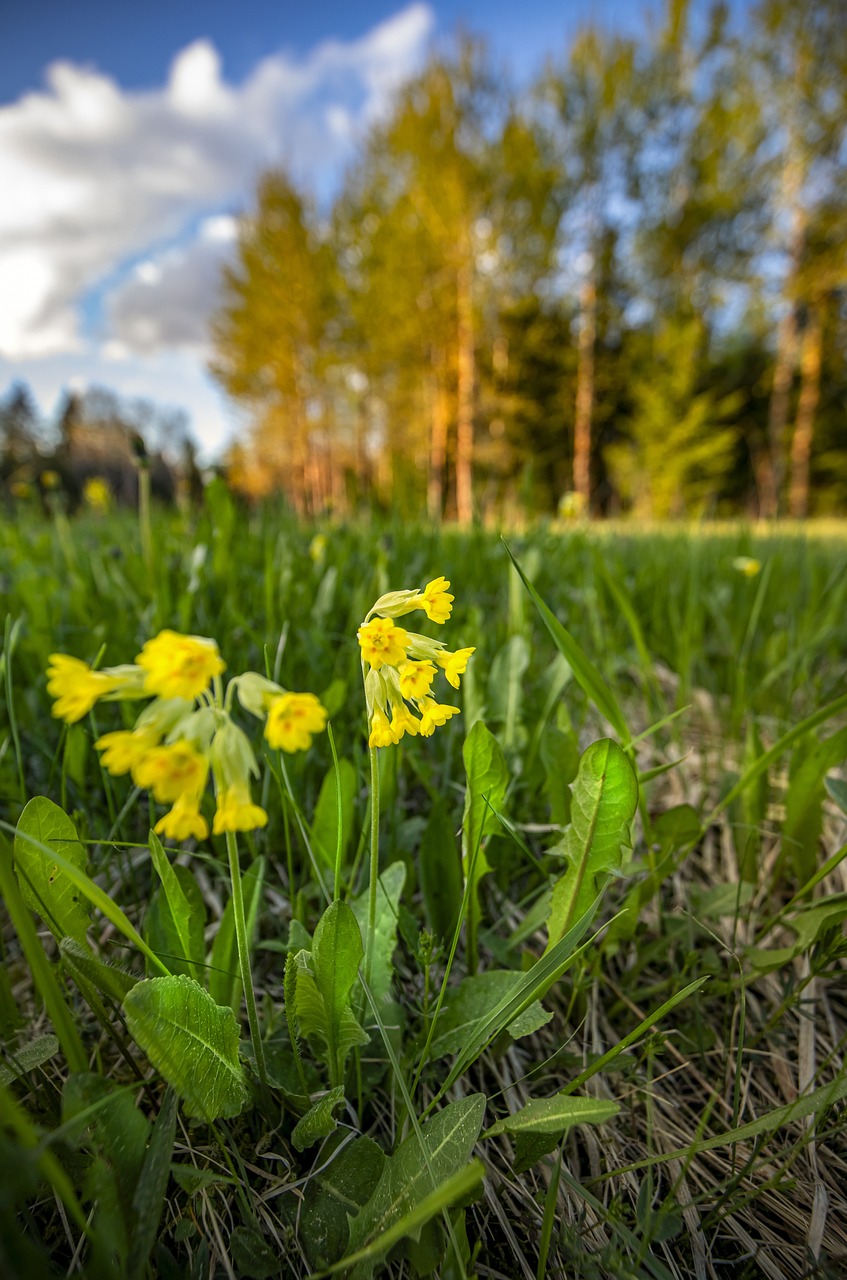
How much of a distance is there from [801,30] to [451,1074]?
23.7m

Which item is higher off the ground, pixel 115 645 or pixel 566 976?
pixel 115 645

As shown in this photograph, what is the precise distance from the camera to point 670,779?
5.04 feet

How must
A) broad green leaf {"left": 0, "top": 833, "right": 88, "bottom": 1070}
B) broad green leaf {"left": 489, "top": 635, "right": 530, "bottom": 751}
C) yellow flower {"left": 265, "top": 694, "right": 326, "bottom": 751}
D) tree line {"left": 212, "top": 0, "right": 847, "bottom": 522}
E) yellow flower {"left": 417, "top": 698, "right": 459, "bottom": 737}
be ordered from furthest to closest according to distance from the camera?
tree line {"left": 212, "top": 0, "right": 847, "bottom": 522}, broad green leaf {"left": 489, "top": 635, "right": 530, "bottom": 751}, yellow flower {"left": 417, "top": 698, "right": 459, "bottom": 737}, yellow flower {"left": 265, "top": 694, "right": 326, "bottom": 751}, broad green leaf {"left": 0, "top": 833, "right": 88, "bottom": 1070}

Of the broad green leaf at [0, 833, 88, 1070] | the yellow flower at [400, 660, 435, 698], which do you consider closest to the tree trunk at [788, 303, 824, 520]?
the yellow flower at [400, 660, 435, 698]

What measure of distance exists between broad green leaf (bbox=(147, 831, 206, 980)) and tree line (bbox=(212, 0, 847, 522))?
42.7ft

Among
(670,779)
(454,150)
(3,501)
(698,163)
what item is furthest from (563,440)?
(670,779)

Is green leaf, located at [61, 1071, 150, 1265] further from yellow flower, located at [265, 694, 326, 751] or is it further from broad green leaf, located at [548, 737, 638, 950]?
broad green leaf, located at [548, 737, 638, 950]

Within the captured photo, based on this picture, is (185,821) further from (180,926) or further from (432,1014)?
(432,1014)

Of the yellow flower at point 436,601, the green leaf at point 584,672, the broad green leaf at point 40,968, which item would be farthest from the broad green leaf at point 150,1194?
the green leaf at point 584,672

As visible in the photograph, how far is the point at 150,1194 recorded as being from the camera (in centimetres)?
58

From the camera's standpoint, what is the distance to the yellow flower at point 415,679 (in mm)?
695

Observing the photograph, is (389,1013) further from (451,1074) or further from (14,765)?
(14,765)

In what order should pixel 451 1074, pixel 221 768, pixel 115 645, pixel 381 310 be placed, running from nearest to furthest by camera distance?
pixel 221 768
pixel 451 1074
pixel 115 645
pixel 381 310

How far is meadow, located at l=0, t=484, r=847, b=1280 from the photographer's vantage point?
2.05 feet
